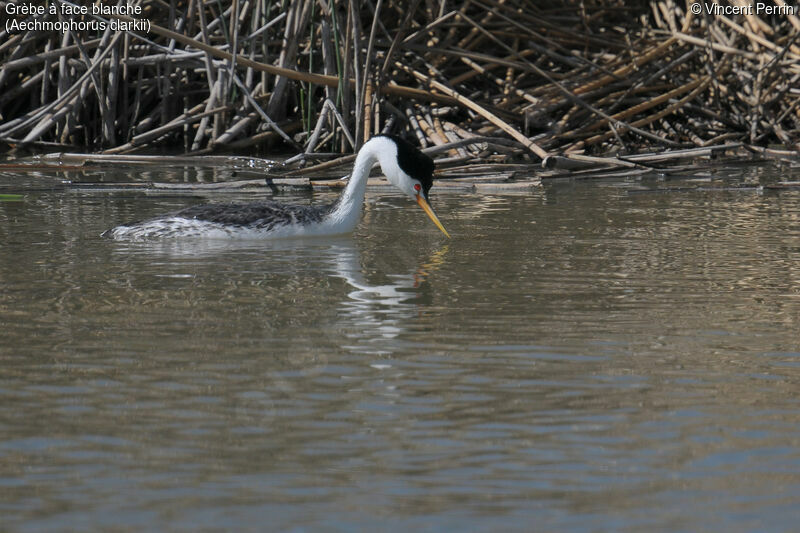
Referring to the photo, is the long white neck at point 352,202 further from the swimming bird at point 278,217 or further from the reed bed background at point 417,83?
the reed bed background at point 417,83

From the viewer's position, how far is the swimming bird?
23.8 ft

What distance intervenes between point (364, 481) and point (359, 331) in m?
1.71

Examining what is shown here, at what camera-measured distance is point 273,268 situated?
20.7 feet

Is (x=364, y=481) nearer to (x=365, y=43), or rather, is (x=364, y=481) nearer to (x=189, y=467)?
(x=189, y=467)

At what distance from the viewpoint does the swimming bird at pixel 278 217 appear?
7246 millimetres

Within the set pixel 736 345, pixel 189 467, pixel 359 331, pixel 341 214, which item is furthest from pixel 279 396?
pixel 341 214

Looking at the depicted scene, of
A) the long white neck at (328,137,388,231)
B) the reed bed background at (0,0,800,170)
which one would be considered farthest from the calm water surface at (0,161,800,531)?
the reed bed background at (0,0,800,170)

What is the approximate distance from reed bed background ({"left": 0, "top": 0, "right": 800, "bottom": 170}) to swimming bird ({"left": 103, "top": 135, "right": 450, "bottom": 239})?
3186mm

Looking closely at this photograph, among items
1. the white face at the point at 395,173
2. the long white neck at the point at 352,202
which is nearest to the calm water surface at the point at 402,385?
the long white neck at the point at 352,202

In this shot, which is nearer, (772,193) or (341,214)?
(341,214)

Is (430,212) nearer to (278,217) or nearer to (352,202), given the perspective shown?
(352,202)

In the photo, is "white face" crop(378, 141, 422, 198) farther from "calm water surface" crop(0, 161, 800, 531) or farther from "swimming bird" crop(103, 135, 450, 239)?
"calm water surface" crop(0, 161, 800, 531)

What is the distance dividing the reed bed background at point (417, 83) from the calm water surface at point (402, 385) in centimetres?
458

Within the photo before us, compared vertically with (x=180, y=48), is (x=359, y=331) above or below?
below
